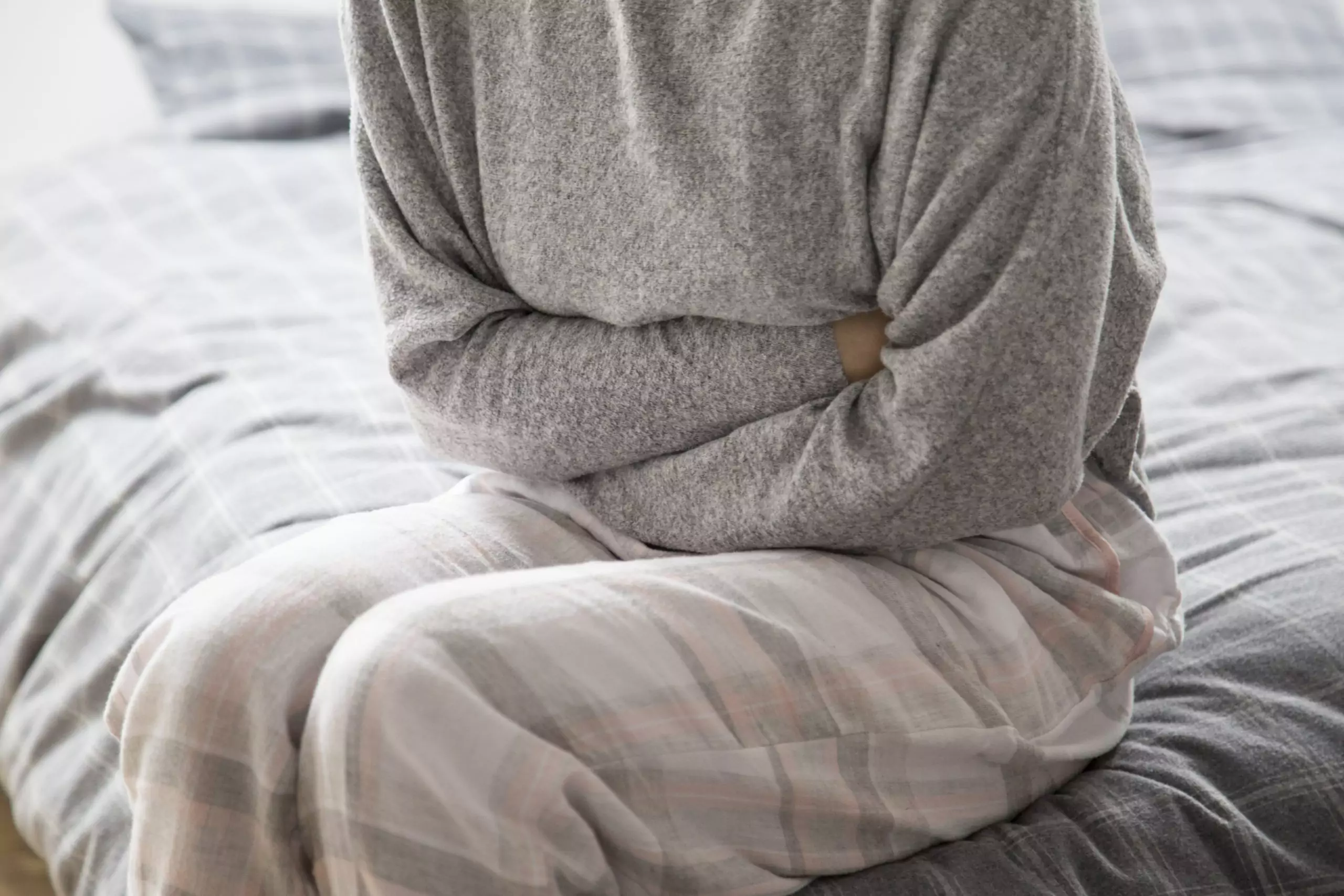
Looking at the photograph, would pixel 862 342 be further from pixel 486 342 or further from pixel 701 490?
pixel 486 342

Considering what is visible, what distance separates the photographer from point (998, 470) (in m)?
0.83

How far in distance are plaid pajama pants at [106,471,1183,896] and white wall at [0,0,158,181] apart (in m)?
1.59

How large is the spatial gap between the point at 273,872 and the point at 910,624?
0.40 meters

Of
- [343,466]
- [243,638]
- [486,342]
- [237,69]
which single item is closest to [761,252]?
[486,342]

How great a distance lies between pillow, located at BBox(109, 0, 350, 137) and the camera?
6.79 feet

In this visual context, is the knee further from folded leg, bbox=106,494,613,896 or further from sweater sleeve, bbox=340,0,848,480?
sweater sleeve, bbox=340,0,848,480

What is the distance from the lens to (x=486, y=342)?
3.20ft

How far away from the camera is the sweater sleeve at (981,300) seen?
78cm

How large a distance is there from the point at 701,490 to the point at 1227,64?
1834 mm

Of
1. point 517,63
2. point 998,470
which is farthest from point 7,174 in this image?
point 998,470

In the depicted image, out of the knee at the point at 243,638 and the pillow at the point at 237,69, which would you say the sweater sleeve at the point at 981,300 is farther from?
the pillow at the point at 237,69

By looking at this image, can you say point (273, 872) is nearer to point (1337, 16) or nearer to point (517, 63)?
point (517, 63)

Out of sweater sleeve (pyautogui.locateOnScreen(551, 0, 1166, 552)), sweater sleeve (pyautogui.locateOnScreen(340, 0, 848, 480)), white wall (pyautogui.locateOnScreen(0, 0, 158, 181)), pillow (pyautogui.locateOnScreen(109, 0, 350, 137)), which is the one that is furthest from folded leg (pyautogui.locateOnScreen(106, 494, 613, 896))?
white wall (pyautogui.locateOnScreen(0, 0, 158, 181))

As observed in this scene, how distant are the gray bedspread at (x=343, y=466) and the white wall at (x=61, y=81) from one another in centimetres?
35
